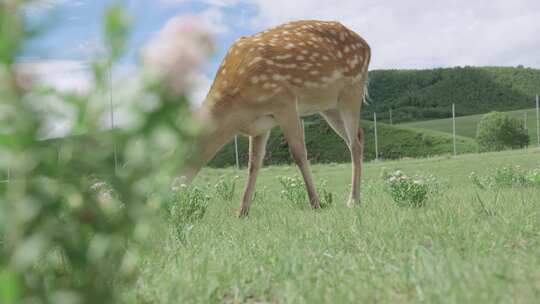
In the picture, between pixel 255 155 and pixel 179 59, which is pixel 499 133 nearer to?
pixel 255 155

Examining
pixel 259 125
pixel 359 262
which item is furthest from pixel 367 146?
pixel 359 262

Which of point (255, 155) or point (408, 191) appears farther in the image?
point (255, 155)

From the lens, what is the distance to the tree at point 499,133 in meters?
51.9

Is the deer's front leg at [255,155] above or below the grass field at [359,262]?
above

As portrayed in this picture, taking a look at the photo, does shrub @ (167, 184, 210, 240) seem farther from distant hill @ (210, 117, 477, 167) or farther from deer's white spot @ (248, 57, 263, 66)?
distant hill @ (210, 117, 477, 167)

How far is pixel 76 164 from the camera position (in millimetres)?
1054

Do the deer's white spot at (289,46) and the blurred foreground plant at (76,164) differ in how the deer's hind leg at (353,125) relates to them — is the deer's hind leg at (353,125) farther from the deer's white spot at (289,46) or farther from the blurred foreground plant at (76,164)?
the blurred foreground plant at (76,164)

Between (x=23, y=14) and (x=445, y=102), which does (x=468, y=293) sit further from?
(x=445, y=102)

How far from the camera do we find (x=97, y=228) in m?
1.06

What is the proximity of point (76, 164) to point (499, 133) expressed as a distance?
55961mm

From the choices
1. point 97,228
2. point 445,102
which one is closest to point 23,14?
point 97,228

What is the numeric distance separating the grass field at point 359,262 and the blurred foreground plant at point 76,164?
0.53 feet

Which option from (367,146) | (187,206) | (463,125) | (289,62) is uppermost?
(289,62)

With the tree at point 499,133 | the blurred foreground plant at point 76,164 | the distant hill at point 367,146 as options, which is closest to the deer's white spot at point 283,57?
the blurred foreground plant at point 76,164
